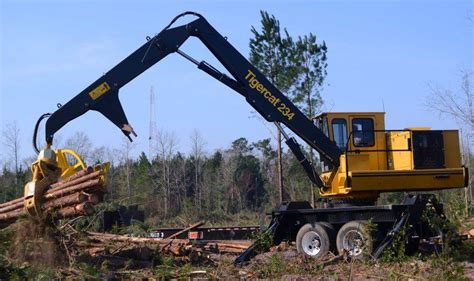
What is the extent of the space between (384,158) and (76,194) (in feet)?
25.0

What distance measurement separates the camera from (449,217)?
383 inches

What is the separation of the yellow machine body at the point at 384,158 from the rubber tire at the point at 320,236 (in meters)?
1.15

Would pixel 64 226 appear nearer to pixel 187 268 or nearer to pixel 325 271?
pixel 187 268

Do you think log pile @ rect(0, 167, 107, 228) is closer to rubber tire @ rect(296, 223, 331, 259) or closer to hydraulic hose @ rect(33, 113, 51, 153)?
hydraulic hose @ rect(33, 113, 51, 153)

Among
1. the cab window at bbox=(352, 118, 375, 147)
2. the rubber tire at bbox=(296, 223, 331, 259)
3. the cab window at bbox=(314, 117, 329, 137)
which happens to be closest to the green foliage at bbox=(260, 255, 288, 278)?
the rubber tire at bbox=(296, 223, 331, 259)

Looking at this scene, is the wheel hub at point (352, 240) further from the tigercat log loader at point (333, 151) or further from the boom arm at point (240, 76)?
the boom arm at point (240, 76)

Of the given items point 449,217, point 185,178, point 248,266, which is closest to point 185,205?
point 185,178

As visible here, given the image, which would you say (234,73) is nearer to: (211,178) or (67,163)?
(67,163)

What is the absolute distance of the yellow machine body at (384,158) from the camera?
15.5m

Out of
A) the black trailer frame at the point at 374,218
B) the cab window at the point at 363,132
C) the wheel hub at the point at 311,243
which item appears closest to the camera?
the black trailer frame at the point at 374,218

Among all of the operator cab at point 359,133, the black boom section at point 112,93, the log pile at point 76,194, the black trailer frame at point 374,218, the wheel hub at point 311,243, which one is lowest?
the wheel hub at point 311,243

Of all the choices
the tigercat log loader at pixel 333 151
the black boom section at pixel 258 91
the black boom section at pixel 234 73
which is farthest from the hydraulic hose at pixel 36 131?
the black boom section at pixel 258 91

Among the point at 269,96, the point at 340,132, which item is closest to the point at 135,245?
the point at 269,96

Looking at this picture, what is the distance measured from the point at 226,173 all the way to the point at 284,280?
42.0 m
